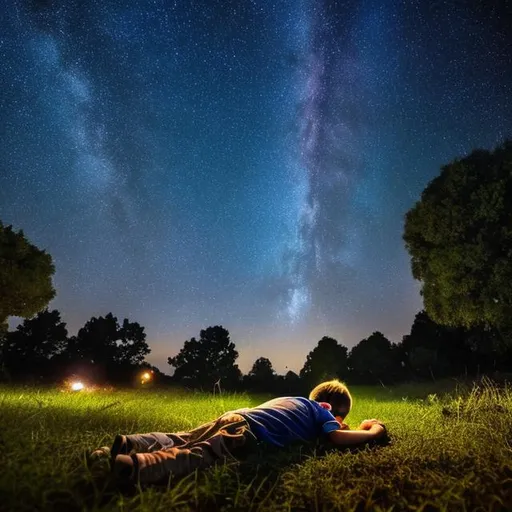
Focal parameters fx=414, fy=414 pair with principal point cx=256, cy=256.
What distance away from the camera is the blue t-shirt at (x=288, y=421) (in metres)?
4.11

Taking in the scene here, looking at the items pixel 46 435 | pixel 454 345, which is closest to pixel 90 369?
pixel 454 345

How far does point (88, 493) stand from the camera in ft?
9.53

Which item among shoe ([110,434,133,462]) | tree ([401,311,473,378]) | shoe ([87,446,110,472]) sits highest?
tree ([401,311,473,378])

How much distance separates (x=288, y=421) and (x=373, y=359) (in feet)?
117

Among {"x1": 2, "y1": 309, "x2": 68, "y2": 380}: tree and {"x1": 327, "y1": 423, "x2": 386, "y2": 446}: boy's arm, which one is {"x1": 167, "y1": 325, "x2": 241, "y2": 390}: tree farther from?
{"x1": 327, "y1": 423, "x2": 386, "y2": 446}: boy's arm

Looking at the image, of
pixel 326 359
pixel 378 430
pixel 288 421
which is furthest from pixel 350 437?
pixel 326 359

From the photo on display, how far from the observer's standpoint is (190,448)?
3559 mm

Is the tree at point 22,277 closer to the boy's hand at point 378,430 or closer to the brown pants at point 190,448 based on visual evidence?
the brown pants at point 190,448

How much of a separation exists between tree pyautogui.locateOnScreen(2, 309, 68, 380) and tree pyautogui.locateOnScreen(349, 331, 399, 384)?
27733 millimetres

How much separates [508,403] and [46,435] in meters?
6.33

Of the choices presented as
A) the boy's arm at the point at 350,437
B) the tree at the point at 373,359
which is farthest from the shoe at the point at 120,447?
the tree at the point at 373,359

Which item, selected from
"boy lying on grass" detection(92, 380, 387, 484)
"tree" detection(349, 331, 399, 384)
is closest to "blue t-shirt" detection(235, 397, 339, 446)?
"boy lying on grass" detection(92, 380, 387, 484)

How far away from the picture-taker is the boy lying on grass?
3193 millimetres

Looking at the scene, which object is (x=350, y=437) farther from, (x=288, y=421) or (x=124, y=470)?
(x=124, y=470)
